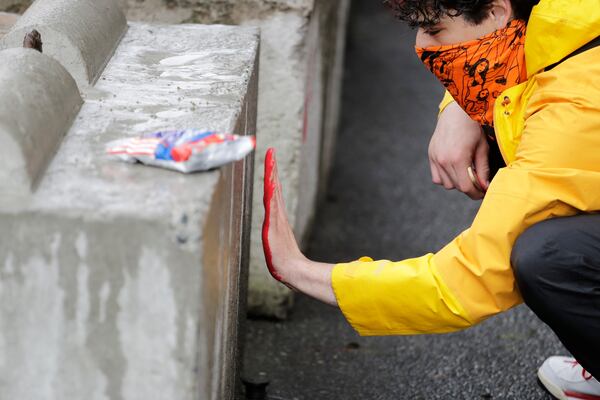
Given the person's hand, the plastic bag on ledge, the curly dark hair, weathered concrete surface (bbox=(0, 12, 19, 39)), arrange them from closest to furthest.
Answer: the plastic bag on ledge → the curly dark hair → the person's hand → weathered concrete surface (bbox=(0, 12, 19, 39))

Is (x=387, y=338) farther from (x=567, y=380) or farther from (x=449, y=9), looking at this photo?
(x=449, y=9)

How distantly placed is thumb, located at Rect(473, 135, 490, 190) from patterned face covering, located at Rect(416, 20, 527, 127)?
21 cm

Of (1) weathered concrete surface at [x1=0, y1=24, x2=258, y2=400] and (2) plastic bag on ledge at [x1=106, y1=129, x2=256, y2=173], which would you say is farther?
(2) plastic bag on ledge at [x1=106, y1=129, x2=256, y2=173]

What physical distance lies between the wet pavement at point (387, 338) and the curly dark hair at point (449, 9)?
3.62ft

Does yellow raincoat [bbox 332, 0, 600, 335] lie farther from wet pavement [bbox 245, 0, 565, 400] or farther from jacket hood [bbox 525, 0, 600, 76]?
wet pavement [bbox 245, 0, 565, 400]

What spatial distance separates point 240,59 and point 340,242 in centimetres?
154

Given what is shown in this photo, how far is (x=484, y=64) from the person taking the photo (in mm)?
2172

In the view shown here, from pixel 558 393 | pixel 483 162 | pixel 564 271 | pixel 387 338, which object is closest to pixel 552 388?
pixel 558 393

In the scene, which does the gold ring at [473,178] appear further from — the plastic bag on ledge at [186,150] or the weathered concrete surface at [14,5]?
the weathered concrete surface at [14,5]

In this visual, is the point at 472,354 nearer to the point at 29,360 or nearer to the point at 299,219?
the point at 299,219

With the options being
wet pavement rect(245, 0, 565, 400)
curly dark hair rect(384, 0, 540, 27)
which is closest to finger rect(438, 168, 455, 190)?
curly dark hair rect(384, 0, 540, 27)

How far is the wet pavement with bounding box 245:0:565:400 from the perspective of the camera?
283cm

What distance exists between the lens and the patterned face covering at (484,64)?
2.14 m

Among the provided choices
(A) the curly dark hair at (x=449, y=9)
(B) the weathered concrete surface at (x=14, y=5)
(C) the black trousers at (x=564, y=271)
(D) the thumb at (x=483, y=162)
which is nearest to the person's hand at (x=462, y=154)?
(D) the thumb at (x=483, y=162)
